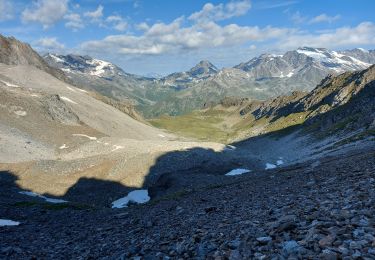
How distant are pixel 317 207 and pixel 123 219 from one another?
18.6 metres

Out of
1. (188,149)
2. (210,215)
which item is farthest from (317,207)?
(188,149)

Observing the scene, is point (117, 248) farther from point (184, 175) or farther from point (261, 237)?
point (184, 175)

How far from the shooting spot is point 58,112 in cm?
14525

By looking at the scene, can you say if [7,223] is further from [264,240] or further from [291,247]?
[291,247]

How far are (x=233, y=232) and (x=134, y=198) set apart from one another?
51.8 meters

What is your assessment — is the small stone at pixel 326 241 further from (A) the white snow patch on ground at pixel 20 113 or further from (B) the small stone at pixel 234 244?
(A) the white snow patch on ground at pixel 20 113

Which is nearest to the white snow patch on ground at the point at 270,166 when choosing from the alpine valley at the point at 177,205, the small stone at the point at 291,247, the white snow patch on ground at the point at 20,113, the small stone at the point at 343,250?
the alpine valley at the point at 177,205

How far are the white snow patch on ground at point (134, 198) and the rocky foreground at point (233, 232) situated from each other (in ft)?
95.2

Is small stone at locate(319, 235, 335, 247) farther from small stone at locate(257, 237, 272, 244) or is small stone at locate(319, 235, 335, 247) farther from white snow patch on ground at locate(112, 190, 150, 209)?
white snow patch on ground at locate(112, 190, 150, 209)

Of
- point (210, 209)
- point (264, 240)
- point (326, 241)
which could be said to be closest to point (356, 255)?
point (326, 241)

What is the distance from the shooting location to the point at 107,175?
78250 mm

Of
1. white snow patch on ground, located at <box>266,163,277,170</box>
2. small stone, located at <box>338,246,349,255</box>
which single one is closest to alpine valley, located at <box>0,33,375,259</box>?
small stone, located at <box>338,246,349,255</box>

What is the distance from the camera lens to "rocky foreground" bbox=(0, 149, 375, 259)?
1275 cm

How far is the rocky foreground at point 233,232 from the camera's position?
12750 mm
